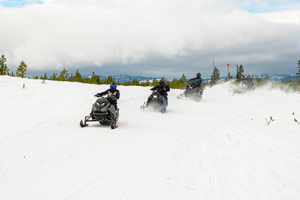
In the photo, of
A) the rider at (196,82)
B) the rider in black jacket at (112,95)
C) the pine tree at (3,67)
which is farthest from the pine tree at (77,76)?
the rider in black jacket at (112,95)

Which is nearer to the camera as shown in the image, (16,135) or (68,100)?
(16,135)

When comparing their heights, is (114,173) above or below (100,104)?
below

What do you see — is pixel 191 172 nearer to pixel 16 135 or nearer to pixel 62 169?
pixel 62 169

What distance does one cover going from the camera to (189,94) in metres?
20.9

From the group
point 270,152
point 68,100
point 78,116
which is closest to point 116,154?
point 270,152

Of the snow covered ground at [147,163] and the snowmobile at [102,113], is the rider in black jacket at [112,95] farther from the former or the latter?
the snow covered ground at [147,163]

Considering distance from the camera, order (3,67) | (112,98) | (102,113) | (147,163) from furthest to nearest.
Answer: (3,67), (112,98), (102,113), (147,163)

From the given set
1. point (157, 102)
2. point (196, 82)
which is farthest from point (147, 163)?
point (196, 82)

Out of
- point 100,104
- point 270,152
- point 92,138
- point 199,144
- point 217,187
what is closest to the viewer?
point 217,187

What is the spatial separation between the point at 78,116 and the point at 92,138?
162 inches

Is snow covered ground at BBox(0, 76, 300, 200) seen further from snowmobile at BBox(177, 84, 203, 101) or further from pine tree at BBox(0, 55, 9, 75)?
pine tree at BBox(0, 55, 9, 75)

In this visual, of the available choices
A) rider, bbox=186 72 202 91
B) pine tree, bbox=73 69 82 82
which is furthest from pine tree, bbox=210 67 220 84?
rider, bbox=186 72 202 91

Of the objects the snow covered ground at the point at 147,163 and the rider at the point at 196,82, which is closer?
the snow covered ground at the point at 147,163

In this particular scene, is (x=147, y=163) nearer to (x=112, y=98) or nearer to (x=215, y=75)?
(x=112, y=98)
